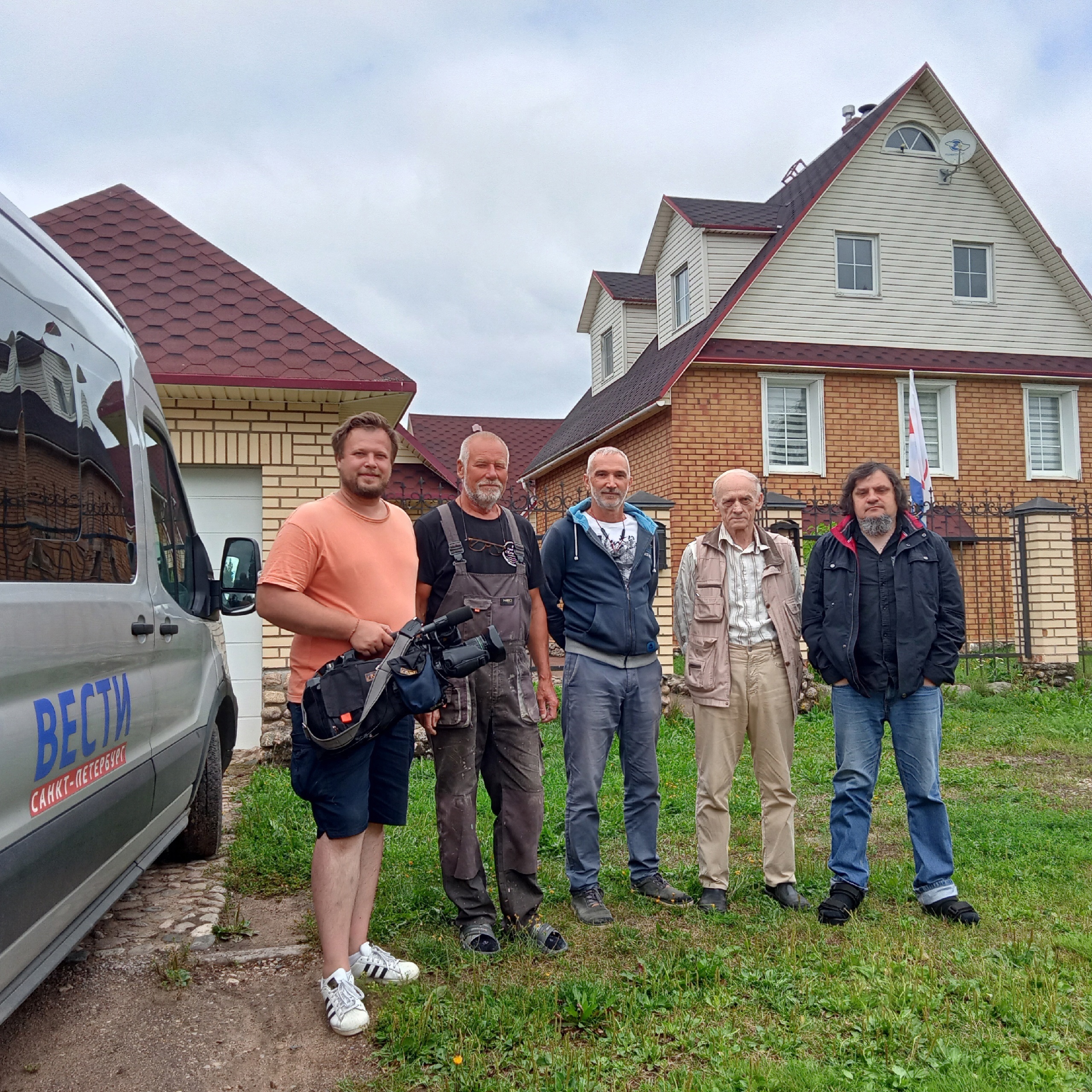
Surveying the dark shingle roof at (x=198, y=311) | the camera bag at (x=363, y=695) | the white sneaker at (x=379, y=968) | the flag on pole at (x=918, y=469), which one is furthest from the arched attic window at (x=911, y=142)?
the white sneaker at (x=379, y=968)

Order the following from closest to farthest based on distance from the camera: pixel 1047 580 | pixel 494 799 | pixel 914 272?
1. pixel 494 799
2. pixel 1047 580
3. pixel 914 272

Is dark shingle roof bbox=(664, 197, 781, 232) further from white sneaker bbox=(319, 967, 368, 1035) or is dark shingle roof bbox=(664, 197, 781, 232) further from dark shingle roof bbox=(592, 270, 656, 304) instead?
white sneaker bbox=(319, 967, 368, 1035)

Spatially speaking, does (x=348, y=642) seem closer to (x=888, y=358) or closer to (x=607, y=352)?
(x=888, y=358)

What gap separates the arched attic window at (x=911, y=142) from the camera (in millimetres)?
15773

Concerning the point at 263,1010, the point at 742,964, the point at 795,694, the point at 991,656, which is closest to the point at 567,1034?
the point at 742,964

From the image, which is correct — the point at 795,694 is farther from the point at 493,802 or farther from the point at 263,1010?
the point at 263,1010

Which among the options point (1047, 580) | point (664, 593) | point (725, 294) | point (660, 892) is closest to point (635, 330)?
point (725, 294)

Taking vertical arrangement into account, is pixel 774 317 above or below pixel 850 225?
below

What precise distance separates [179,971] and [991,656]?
9.87m

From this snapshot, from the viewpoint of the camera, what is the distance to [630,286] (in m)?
19.1

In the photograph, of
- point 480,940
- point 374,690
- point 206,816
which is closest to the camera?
point 374,690

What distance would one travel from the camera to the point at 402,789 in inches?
134

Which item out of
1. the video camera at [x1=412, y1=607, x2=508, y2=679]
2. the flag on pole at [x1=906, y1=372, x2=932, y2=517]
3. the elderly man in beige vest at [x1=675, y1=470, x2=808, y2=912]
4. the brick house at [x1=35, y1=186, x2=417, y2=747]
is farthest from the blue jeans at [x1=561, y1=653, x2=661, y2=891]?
the flag on pole at [x1=906, y1=372, x2=932, y2=517]

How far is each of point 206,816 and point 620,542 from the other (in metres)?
2.62
